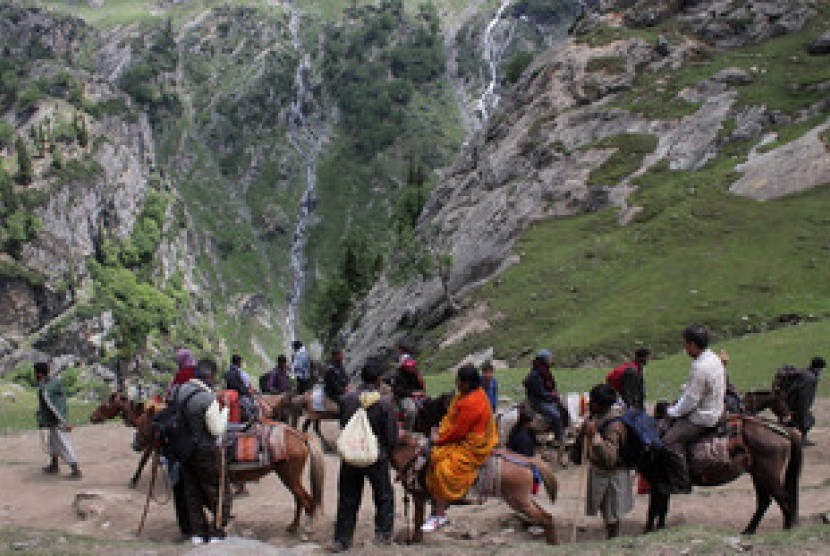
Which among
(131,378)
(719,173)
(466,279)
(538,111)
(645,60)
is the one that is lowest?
(131,378)

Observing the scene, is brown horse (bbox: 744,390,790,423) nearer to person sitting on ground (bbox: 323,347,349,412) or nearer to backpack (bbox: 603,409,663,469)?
backpack (bbox: 603,409,663,469)

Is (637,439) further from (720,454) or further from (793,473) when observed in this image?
(793,473)

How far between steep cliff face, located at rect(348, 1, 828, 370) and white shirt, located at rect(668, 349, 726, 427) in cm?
4119

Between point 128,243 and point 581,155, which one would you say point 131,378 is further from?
point 581,155

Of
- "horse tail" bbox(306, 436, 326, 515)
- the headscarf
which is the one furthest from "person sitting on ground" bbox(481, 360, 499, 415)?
the headscarf

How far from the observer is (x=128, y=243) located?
189 m

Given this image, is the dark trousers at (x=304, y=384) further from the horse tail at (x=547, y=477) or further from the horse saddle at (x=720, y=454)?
the horse saddle at (x=720, y=454)

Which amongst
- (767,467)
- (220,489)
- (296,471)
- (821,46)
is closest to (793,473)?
(767,467)

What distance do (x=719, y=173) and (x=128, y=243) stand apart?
154 metres

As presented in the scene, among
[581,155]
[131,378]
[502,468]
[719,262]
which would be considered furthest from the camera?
[131,378]

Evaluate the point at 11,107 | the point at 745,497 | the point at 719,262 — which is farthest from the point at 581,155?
the point at 11,107

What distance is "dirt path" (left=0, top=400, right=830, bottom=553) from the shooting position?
54.1ft

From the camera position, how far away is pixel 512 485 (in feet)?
49.2

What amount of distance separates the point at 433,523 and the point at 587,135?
2922 inches
